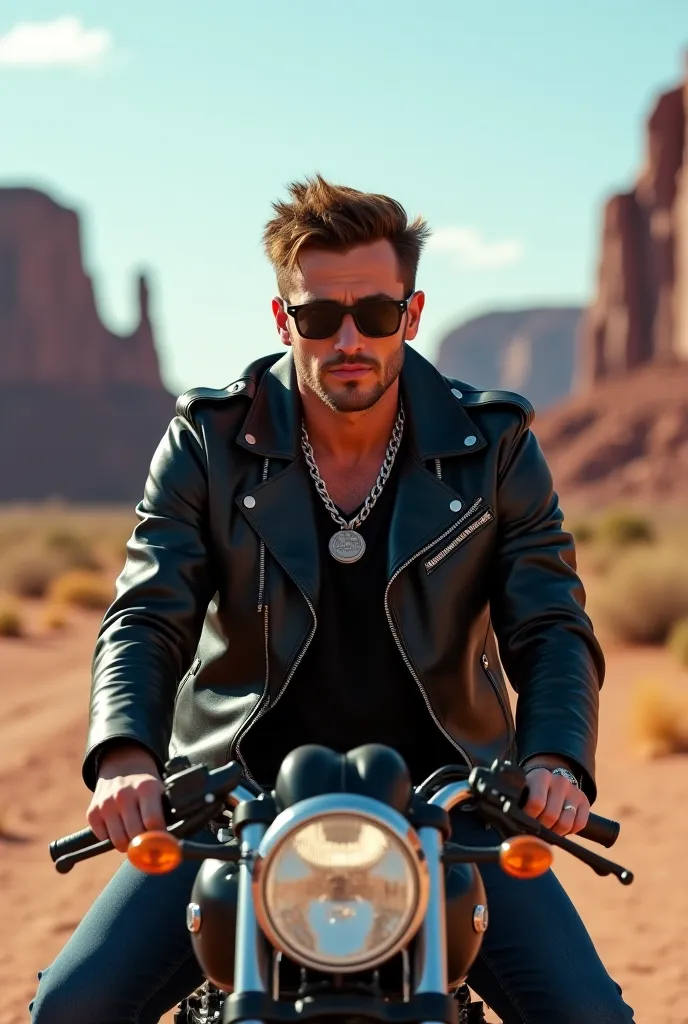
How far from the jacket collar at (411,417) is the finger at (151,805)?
0.98m

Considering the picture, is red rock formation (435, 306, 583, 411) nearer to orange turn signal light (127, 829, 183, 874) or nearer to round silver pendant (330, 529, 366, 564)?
round silver pendant (330, 529, 366, 564)

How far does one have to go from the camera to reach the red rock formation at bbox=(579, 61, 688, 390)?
74.6m

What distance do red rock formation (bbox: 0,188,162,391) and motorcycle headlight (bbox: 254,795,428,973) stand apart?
101 m

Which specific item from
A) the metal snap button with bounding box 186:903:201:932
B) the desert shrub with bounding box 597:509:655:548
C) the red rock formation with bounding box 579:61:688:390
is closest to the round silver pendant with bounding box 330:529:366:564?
the metal snap button with bounding box 186:903:201:932

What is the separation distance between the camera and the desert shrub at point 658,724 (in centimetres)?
974

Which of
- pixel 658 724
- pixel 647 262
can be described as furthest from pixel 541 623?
pixel 647 262

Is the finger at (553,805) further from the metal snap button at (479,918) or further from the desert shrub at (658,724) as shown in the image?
the desert shrub at (658,724)

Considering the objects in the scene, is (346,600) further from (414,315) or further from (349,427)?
(414,315)

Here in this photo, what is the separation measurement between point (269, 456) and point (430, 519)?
0.36 m

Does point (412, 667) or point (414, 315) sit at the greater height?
point (414, 315)

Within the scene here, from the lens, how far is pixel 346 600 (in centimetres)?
277

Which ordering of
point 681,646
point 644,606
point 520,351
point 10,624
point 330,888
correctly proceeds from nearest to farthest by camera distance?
point 330,888, point 681,646, point 644,606, point 10,624, point 520,351

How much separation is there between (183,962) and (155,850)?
738mm

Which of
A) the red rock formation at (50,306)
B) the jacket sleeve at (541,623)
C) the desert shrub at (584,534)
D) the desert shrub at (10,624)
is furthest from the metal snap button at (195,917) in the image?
the red rock formation at (50,306)
